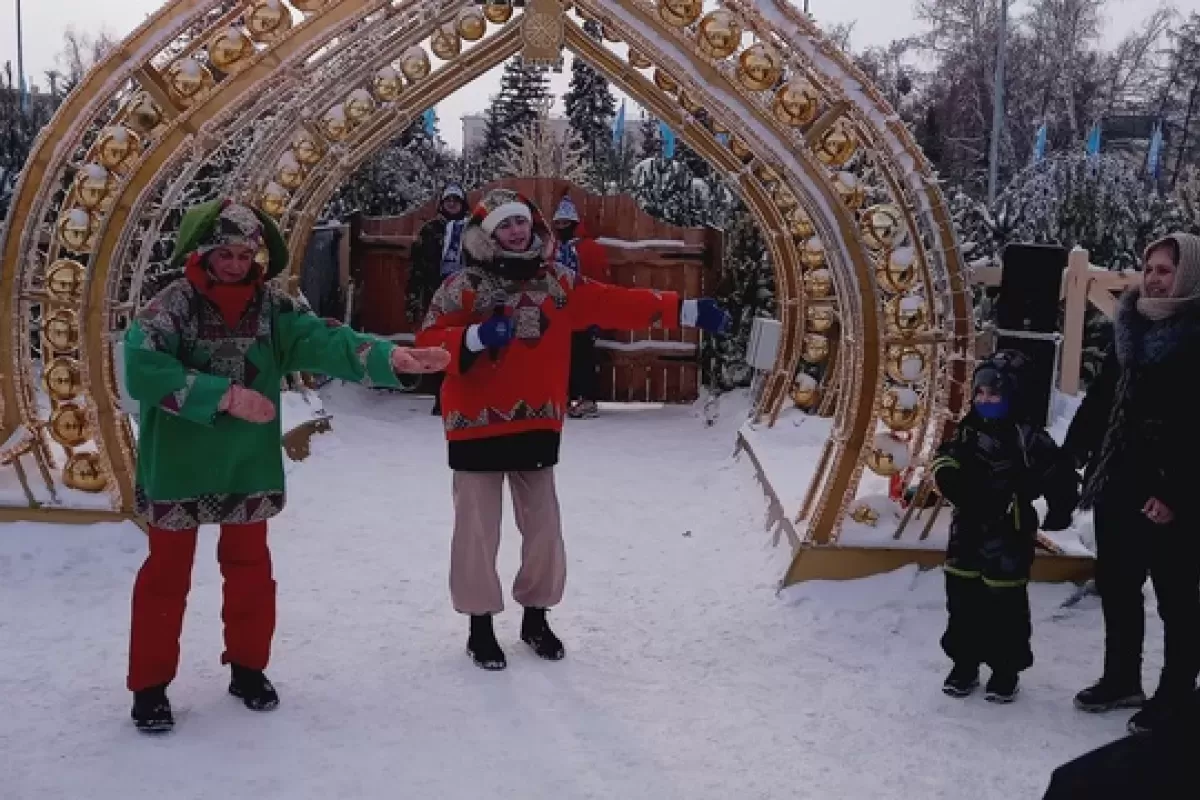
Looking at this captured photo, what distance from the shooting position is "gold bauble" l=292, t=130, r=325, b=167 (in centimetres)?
755

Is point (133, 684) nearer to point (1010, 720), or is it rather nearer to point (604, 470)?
point (1010, 720)

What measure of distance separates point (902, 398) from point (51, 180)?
3715 millimetres

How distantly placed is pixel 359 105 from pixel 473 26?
1522 millimetres

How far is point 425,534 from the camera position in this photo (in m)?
6.04

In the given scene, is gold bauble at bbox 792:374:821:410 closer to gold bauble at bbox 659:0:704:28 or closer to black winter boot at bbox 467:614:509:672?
gold bauble at bbox 659:0:704:28

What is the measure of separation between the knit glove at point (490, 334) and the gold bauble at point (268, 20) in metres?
1.65

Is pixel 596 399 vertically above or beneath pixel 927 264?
beneath

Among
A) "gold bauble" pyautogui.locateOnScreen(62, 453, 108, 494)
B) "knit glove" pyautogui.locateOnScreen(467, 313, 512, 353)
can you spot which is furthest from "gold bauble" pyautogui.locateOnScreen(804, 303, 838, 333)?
"gold bauble" pyautogui.locateOnScreen(62, 453, 108, 494)

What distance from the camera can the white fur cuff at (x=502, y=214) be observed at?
13.1ft

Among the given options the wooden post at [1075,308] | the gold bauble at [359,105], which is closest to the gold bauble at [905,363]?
the wooden post at [1075,308]

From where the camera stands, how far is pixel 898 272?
4840 mm

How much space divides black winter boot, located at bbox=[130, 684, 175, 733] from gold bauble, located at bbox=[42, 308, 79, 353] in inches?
82.9

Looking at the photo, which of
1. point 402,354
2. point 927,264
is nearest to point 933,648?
point 927,264

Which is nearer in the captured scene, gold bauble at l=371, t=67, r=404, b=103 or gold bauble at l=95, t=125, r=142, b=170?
gold bauble at l=95, t=125, r=142, b=170
